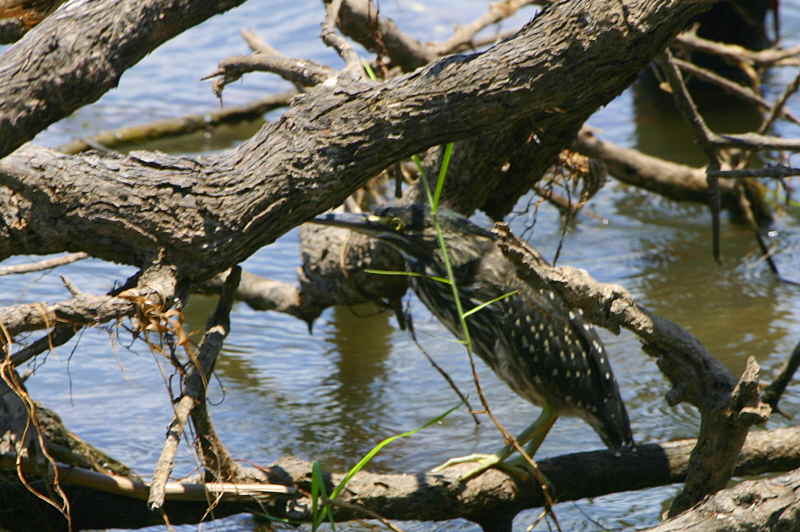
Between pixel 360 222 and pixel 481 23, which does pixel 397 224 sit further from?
pixel 481 23

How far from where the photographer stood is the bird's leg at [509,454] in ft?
11.4

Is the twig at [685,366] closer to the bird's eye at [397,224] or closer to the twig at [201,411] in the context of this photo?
the twig at [201,411]

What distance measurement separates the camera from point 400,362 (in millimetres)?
5359

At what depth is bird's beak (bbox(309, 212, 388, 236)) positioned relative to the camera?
362 cm

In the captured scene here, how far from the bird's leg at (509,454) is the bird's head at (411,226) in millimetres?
712

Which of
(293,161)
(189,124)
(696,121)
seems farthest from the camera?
(189,124)

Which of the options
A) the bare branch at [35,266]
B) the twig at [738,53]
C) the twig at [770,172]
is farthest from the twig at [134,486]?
the twig at [738,53]

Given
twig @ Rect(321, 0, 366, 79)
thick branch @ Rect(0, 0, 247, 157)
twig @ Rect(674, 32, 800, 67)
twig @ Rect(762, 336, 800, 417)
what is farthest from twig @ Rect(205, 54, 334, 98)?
twig @ Rect(674, 32, 800, 67)

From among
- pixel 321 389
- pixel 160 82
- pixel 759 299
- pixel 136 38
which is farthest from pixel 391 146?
pixel 160 82

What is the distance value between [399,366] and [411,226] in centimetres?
163

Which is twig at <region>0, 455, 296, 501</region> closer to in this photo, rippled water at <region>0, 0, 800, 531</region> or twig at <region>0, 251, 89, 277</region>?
rippled water at <region>0, 0, 800, 531</region>

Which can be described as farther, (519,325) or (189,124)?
(189,124)

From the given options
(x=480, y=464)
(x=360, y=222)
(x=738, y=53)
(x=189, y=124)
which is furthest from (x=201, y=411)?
(x=189, y=124)

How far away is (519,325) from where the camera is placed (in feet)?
13.0
